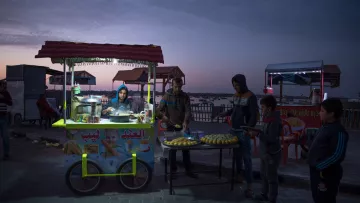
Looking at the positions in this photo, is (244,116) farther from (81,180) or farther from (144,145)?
(81,180)

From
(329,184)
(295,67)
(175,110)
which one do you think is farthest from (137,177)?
(295,67)

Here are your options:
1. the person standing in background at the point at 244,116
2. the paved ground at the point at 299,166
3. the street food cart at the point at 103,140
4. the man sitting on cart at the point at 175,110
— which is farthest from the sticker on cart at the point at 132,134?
the paved ground at the point at 299,166

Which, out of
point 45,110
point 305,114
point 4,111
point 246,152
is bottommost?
point 246,152

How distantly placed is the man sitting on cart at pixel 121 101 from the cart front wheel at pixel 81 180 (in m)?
1.42

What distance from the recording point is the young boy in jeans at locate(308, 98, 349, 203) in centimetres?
345

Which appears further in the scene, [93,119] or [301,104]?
[301,104]

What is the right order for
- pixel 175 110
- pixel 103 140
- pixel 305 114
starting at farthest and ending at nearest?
pixel 305 114
pixel 175 110
pixel 103 140

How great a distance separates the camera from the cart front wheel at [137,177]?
5.72 metres

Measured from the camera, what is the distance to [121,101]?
665cm

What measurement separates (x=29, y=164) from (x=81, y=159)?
127 inches

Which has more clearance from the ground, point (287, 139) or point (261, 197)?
point (287, 139)

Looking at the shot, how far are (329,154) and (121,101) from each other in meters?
4.36

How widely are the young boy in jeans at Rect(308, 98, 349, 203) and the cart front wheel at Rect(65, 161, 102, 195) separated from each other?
12.1 feet

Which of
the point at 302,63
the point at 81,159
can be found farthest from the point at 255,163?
the point at 302,63
